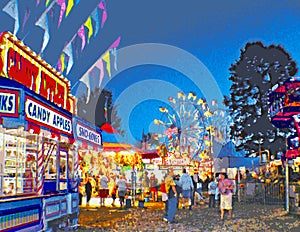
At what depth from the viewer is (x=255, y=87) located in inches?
1826

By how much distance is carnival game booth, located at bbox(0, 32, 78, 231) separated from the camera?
988 centimetres

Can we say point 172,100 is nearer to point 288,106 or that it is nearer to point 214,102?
point 214,102

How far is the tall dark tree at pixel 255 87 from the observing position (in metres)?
44.4

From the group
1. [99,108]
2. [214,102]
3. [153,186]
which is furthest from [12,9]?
[99,108]

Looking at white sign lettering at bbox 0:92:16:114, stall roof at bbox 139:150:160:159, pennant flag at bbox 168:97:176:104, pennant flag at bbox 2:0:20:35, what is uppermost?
pennant flag at bbox 168:97:176:104

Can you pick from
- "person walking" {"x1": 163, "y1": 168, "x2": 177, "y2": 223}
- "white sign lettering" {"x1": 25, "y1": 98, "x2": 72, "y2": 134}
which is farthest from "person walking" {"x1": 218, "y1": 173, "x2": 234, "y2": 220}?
"white sign lettering" {"x1": 25, "y1": 98, "x2": 72, "y2": 134}

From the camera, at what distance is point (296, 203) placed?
19.8 metres

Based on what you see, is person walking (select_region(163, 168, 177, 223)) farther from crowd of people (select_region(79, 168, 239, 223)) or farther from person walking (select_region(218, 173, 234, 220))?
person walking (select_region(218, 173, 234, 220))

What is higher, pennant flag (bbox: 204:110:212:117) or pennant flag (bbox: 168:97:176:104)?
pennant flag (bbox: 168:97:176:104)

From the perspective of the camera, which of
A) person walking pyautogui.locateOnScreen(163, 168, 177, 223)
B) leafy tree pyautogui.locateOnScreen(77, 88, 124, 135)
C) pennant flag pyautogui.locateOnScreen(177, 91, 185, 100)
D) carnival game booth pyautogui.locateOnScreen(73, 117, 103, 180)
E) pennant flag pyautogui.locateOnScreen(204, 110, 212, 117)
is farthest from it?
leafy tree pyautogui.locateOnScreen(77, 88, 124, 135)

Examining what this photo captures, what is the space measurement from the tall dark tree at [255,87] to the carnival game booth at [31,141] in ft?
96.1

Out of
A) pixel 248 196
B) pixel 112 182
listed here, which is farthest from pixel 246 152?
pixel 112 182

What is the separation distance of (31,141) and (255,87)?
34.5 meters

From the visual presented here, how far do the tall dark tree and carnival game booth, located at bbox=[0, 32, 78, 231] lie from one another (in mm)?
29294
